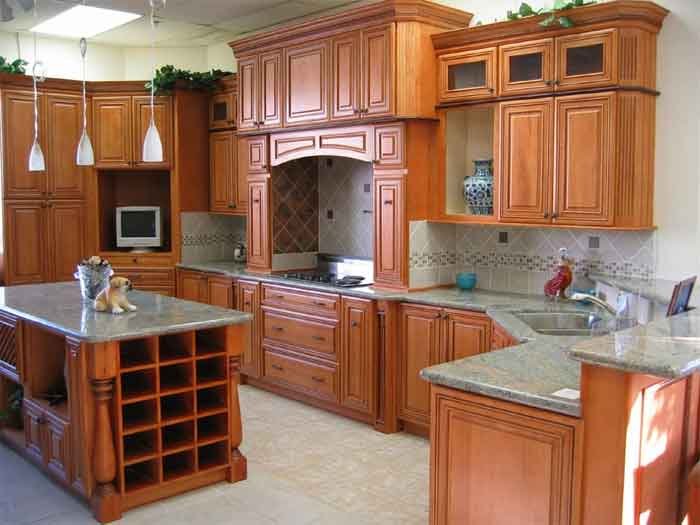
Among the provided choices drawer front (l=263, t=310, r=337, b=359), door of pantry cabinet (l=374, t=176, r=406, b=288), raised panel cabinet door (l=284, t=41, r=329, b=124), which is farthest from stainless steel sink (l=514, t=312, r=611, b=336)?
raised panel cabinet door (l=284, t=41, r=329, b=124)

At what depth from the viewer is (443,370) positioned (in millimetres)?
Result: 2676

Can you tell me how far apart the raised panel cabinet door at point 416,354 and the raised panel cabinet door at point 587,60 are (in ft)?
5.06

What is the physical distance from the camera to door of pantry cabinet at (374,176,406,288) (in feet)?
15.7

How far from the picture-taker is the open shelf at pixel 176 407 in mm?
3790

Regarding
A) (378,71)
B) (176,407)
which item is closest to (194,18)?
(378,71)

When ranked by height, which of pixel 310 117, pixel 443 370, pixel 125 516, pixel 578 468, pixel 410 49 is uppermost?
pixel 410 49

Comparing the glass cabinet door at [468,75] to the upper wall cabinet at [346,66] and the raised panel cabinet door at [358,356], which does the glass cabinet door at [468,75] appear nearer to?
the upper wall cabinet at [346,66]

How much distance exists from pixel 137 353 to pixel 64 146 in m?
3.57

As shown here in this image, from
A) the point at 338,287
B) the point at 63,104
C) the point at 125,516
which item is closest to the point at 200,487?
the point at 125,516

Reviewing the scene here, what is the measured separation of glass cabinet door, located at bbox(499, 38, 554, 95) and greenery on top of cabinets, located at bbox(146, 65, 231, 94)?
9.86 feet

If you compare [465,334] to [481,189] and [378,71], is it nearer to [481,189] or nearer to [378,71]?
[481,189]

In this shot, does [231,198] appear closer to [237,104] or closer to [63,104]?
[237,104]

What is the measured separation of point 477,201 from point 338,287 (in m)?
1.11

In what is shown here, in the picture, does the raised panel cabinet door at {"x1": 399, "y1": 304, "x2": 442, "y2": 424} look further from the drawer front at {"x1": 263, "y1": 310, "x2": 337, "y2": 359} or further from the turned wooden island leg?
the turned wooden island leg
